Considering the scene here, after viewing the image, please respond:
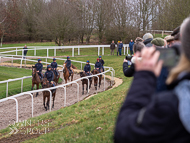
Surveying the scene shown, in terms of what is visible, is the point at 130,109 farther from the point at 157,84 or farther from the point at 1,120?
the point at 1,120

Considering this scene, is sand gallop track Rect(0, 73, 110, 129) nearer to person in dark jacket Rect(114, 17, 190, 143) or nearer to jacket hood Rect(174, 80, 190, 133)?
person in dark jacket Rect(114, 17, 190, 143)

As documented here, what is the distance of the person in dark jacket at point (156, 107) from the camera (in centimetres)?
123

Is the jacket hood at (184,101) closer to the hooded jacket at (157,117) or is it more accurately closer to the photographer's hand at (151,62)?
the hooded jacket at (157,117)

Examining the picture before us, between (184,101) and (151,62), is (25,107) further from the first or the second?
(184,101)

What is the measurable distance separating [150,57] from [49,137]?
439 cm

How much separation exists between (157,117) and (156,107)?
53mm

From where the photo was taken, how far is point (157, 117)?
1240 mm

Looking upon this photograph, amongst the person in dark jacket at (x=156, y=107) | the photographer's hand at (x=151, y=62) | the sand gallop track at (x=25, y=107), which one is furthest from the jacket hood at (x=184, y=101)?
the sand gallop track at (x=25, y=107)

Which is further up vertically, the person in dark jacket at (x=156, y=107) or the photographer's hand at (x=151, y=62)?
the photographer's hand at (x=151, y=62)

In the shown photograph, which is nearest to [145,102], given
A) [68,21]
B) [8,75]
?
[8,75]

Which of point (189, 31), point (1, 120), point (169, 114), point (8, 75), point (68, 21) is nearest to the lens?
point (169, 114)

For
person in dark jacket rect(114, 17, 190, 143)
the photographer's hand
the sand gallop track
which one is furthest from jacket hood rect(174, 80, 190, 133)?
the sand gallop track

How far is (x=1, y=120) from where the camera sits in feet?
29.3

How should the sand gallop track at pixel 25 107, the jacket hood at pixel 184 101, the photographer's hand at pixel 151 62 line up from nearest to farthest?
the jacket hood at pixel 184 101 → the photographer's hand at pixel 151 62 → the sand gallop track at pixel 25 107
